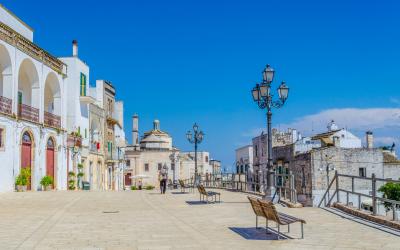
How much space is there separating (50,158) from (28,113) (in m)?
4.30

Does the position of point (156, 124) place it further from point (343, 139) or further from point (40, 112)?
point (40, 112)

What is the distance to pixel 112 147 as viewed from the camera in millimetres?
55750

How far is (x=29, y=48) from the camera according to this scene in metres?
31.2

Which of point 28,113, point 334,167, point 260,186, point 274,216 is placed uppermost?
point 28,113

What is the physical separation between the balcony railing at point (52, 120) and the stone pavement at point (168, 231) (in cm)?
1789

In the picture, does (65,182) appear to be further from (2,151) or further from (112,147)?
(112,147)

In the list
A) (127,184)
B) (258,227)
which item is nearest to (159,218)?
(258,227)

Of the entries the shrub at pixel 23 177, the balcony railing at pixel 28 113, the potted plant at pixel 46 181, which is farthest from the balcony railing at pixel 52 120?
the shrub at pixel 23 177

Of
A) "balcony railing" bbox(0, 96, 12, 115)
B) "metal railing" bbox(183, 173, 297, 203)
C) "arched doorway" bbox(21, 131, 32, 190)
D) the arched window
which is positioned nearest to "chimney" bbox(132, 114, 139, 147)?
"metal railing" bbox(183, 173, 297, 203)

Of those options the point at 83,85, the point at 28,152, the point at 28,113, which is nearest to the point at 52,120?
the point at 28,113

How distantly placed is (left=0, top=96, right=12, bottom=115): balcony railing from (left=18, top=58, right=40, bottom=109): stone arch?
421 cm

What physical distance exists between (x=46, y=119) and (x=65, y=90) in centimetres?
391

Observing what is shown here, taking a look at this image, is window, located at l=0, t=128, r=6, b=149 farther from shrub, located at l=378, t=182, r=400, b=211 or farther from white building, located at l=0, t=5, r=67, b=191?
shrub, located at l=378, t=182, r=400, b=211

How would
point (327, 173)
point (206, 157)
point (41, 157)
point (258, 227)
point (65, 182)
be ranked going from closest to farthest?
point (258, 227) → point (41, 157) → point (65, 182) → point (327, 173) → point (206, 157)
